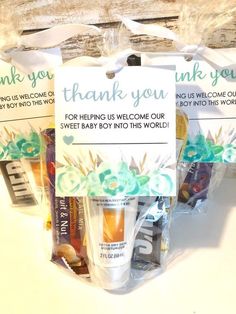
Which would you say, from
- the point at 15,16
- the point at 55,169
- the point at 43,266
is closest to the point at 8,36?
the point at 15,16

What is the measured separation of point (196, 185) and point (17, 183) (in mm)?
225

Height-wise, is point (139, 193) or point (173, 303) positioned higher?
point (139, 193)

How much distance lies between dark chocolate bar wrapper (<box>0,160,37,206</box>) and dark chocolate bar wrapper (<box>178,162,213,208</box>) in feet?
0.64

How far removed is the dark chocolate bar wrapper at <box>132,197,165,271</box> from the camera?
497 millimetres

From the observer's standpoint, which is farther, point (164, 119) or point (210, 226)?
point (210, 226)

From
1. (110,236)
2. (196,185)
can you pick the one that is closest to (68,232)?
(110,236)

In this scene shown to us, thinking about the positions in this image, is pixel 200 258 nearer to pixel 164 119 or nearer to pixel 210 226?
pixel 210 226

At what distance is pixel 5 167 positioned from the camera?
0.56 meters

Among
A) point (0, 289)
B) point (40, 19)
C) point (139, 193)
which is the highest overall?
point (40, 19)

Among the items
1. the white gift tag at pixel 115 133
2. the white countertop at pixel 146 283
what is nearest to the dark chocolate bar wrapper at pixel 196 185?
the white countertop at pixel 146 283

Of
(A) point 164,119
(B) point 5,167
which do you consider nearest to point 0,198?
(B) point 5,167

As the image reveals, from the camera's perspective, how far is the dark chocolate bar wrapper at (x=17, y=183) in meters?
0.56

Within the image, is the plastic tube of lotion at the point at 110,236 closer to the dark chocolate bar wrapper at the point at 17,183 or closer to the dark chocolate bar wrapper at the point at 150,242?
the dark chocolate bar wrapper at the point at 150,242

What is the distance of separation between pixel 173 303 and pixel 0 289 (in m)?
0.19
